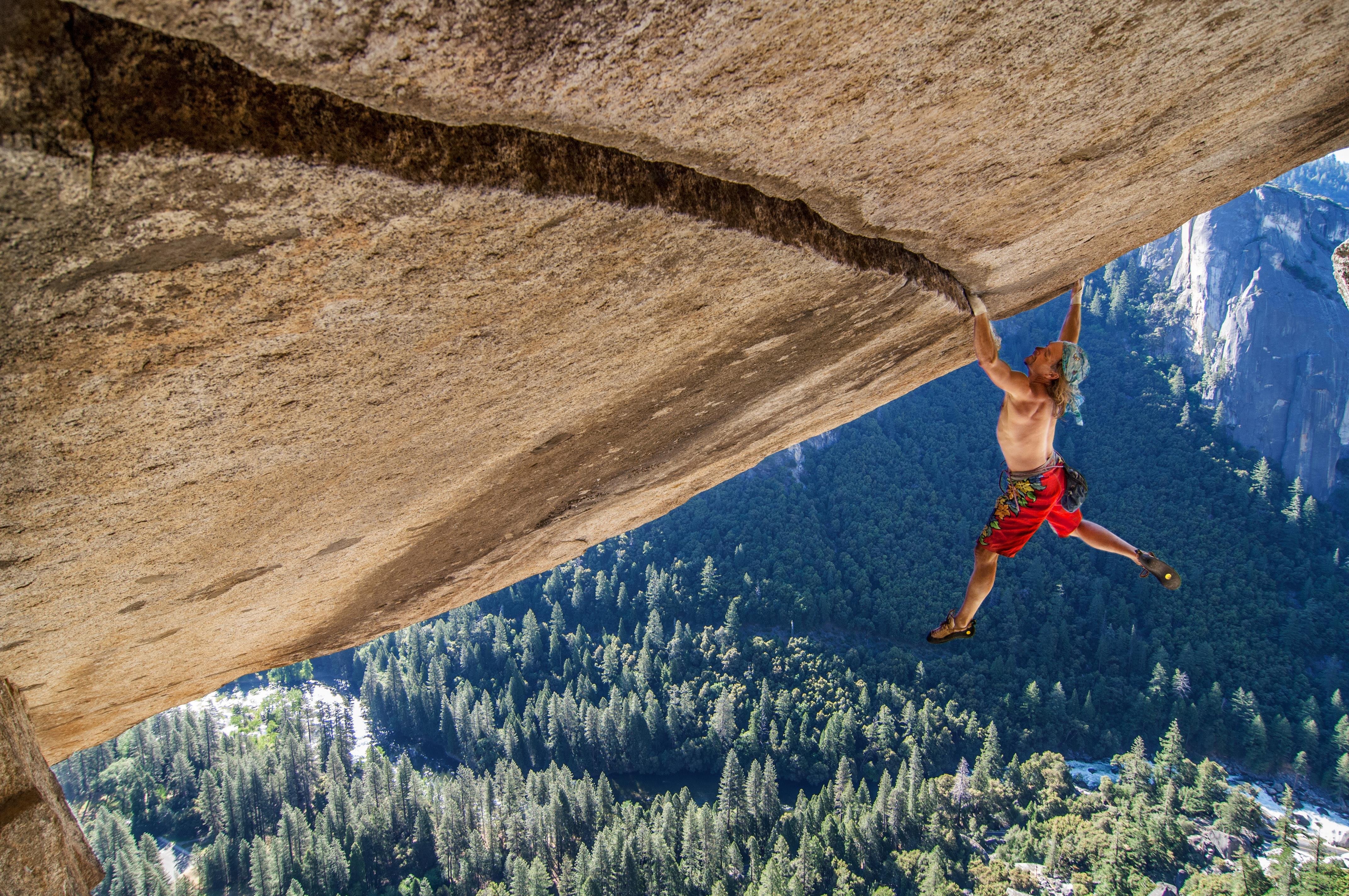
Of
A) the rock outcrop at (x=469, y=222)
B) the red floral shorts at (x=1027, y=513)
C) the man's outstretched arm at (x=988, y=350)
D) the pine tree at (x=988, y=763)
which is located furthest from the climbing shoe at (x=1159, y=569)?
the pine tree at (x=988, y=763)

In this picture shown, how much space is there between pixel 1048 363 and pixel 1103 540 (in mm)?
1326

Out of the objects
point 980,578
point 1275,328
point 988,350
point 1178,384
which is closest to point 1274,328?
point 1275,328

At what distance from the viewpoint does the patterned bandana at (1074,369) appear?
3.84m

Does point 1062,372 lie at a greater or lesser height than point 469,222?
lesser

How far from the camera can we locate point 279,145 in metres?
1.27

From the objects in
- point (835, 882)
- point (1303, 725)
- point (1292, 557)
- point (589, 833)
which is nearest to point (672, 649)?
point (589, 833)

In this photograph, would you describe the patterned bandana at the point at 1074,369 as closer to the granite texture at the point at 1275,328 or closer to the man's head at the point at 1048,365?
the man's head at the point at 1048,365

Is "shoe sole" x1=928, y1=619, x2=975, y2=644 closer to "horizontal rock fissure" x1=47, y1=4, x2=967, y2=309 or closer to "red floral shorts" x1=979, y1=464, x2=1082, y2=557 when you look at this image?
"red floral shorts" x1=979, y1=464, x2=1082, y2=557

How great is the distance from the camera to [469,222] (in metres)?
1.60

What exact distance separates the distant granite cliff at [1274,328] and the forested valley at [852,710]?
8.25 feet

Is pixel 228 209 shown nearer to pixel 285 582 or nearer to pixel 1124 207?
pixel 285 582

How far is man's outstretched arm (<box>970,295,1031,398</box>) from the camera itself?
11.5ft

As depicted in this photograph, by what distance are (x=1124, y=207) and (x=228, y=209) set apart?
2.98m

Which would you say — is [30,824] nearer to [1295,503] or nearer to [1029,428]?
[1029,428]
